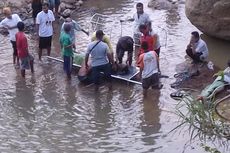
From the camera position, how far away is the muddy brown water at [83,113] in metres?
9.56

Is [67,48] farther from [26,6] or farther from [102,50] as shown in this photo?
[26,6]

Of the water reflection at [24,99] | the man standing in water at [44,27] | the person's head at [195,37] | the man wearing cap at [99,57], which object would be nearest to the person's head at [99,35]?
the man wearing cap at [99,57]

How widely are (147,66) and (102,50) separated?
110 cm

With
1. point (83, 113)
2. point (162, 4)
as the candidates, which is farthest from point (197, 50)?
point (162, 4)

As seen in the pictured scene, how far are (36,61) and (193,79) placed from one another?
4219 millimetres

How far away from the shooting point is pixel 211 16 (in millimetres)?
14641

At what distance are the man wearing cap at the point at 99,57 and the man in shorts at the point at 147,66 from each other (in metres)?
0.86

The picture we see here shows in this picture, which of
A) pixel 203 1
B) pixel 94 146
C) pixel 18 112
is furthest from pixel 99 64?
pixel 203 1

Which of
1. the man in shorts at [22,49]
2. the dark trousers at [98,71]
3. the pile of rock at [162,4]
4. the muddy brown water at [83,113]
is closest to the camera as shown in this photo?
the muddy brown water at [83,113]

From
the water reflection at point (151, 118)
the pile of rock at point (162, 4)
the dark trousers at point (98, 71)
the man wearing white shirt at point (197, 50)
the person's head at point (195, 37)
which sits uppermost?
the pile of rock at point (162, 4)

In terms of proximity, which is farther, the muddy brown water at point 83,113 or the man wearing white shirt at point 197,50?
the man wearing white shirt at point 197,50

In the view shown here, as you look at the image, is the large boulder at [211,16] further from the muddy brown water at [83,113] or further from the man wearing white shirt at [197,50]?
the man wearing white shirt at [197,50]

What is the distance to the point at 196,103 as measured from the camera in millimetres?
5957

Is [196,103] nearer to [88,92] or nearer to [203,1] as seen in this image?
[88,92]
